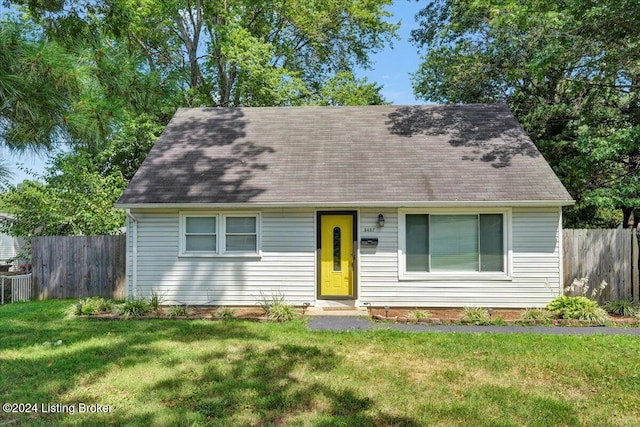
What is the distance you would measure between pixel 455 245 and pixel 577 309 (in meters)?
2.64

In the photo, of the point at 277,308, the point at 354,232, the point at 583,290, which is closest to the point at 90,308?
the point at 277,308

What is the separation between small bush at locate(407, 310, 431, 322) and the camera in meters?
7.84

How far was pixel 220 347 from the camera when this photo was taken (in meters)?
5.97

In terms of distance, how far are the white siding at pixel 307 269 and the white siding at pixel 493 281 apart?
0.02 meters

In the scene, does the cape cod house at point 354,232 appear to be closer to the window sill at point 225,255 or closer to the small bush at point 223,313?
the window sill at point 225,255

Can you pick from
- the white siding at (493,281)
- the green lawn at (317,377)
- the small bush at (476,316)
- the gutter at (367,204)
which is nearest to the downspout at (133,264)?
the gutter at (367,204)

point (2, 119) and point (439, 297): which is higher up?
point (2, 119)

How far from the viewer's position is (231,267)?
9.01 meters

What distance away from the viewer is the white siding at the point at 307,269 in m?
8.56

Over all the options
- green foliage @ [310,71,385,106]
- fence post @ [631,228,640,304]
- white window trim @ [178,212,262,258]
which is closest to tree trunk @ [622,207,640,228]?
fence post @ [631,228,640,304]

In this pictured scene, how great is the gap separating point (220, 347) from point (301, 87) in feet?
49.3

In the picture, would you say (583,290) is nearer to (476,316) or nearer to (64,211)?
(476,316)

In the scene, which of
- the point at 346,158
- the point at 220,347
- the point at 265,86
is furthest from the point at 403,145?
the point at 265,86

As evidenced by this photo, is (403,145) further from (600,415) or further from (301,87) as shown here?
(301,87)
